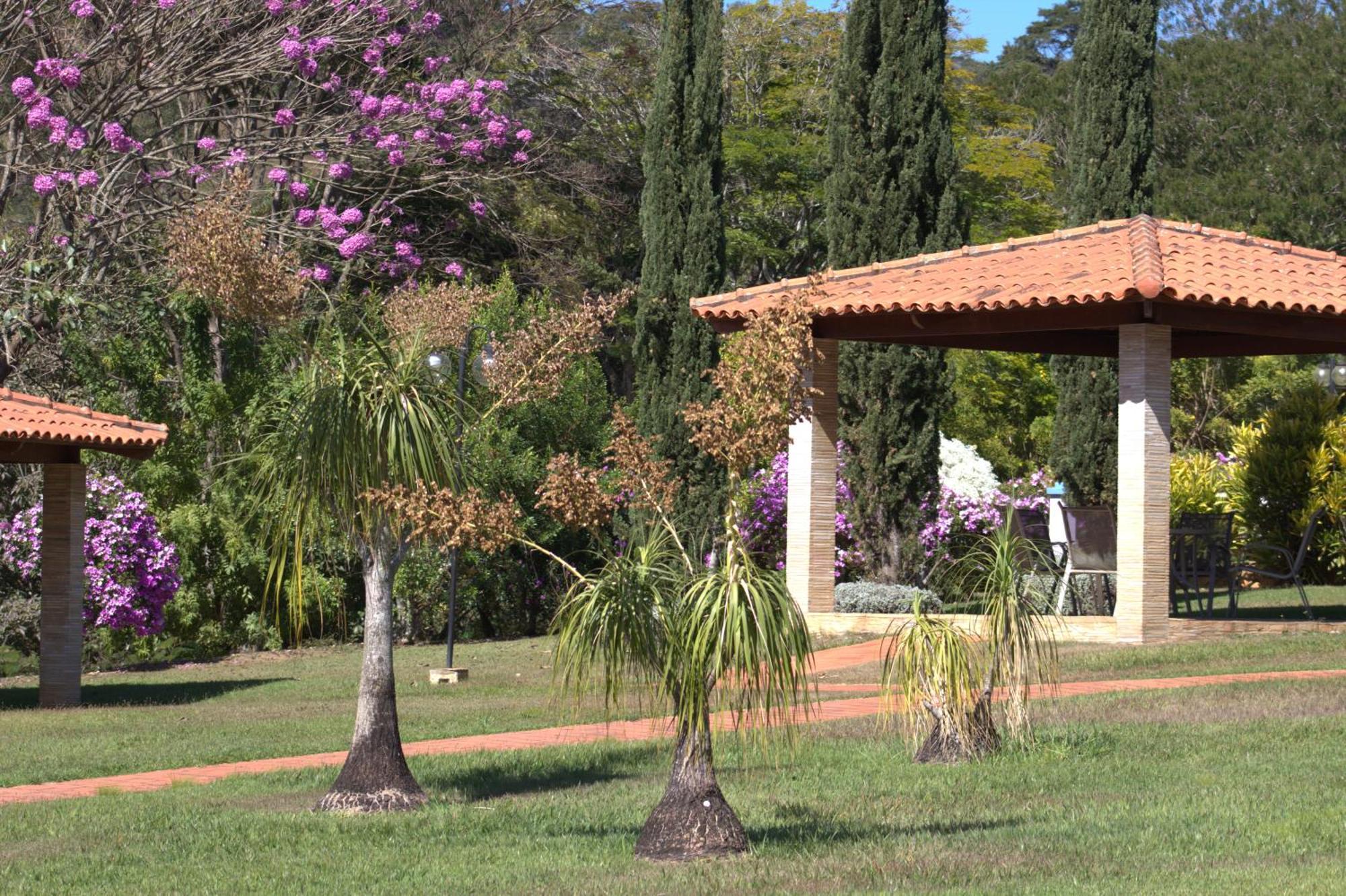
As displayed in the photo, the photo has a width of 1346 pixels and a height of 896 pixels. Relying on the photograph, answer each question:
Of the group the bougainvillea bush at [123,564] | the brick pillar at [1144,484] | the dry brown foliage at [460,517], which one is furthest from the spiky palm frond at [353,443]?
the bougainvillea bush at [123,564]

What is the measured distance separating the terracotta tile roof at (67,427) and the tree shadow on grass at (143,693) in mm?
2375

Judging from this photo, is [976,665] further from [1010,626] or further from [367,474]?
[367,474]

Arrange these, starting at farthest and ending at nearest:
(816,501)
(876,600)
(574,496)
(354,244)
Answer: (354,244) → (876,600) → (816,501) → (574,496)

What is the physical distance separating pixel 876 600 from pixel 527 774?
8.46 metres

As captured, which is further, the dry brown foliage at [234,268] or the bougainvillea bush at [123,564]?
the bougainvillea bush at [123,564]

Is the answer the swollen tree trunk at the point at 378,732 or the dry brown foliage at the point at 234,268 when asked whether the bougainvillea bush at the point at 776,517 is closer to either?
the swollen tree trunk at the point at 378,732

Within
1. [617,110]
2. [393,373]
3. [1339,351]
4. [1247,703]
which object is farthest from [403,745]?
[617,110]

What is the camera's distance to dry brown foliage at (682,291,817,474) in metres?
7.04

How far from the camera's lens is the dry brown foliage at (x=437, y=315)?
1001 centimetres

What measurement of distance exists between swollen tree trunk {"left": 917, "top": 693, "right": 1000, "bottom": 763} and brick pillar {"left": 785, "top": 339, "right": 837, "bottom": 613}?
7.24 meters

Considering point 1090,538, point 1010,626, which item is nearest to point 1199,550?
point 1090,538

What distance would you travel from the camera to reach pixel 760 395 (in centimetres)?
710

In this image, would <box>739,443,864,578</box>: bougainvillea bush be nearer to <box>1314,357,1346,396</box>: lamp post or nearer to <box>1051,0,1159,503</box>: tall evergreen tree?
<box>1051,0,1159,503</box>: tall evergreen tree

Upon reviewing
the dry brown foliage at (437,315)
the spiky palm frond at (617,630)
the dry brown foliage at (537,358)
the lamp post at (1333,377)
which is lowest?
the spiky palm frond at (617,630)
